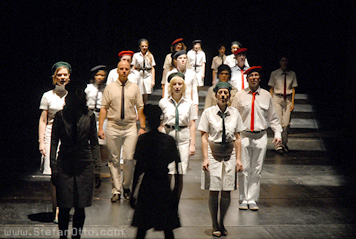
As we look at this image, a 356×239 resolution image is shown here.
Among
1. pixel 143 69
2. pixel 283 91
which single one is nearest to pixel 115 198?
pixel 283 91

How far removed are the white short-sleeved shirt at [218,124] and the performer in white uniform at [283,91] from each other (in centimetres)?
535

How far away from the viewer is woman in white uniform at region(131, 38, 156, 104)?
14125mm

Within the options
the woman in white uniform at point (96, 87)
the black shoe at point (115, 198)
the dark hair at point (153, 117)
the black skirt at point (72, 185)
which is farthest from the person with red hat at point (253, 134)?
the black skirt at point (72, 185)

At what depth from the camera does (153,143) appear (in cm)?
574

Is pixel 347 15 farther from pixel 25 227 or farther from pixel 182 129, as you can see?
pixel 25 227

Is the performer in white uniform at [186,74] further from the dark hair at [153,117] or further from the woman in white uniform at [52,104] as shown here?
the dark hair at [153,117]

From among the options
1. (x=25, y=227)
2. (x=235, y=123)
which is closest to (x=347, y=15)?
(x=235, y=123)

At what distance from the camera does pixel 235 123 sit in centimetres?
736

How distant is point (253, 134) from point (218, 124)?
1104mm

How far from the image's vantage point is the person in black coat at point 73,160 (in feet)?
20.0

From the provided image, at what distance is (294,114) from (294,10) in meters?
5.29

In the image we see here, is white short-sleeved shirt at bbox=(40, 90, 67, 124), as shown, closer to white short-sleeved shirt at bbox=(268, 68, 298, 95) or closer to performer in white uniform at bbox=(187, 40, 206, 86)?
white short-sleeved shirt at bbox=(268, 68, 298, 95)

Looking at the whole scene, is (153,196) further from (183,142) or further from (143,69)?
(143,69)

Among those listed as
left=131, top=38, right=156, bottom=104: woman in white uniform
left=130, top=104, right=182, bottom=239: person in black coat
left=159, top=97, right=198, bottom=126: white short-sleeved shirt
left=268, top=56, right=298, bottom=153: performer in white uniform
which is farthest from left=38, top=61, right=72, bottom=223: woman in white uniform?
left=131, top=38, right=156, bottom=104: woman in white uniform
